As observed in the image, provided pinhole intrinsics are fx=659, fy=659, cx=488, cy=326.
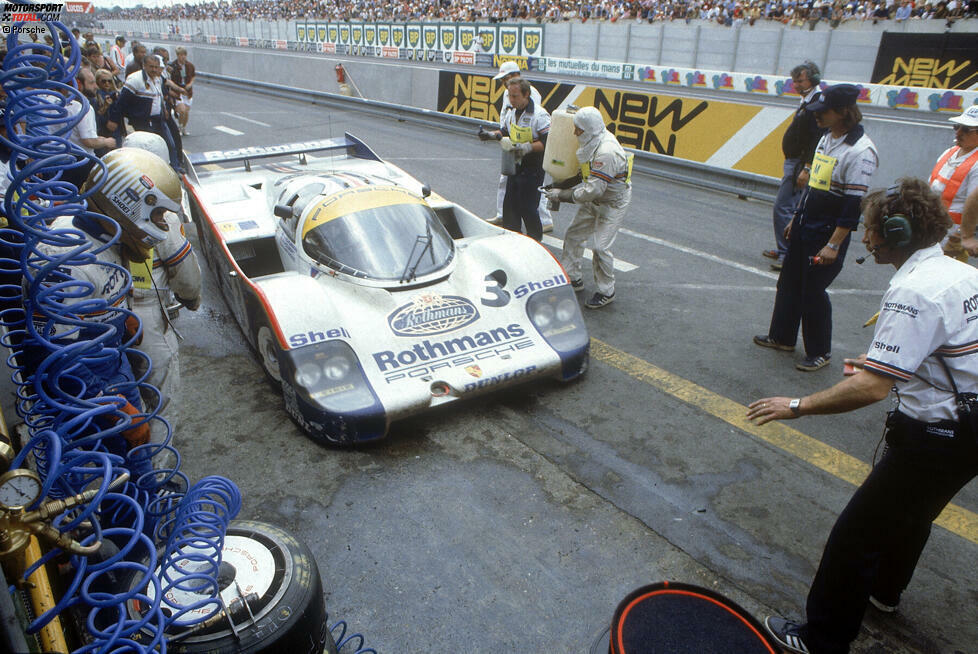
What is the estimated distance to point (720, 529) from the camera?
3258 millimetres

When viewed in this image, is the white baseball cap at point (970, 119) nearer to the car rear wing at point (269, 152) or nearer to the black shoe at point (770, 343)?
the black shoe at point (770, 343)

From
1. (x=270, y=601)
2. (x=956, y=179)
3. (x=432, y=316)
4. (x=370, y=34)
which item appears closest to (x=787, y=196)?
(x=956, y=179)

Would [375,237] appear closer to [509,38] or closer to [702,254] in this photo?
[702,254]

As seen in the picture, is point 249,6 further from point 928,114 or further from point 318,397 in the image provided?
point 318,397

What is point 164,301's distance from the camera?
11.1 ft

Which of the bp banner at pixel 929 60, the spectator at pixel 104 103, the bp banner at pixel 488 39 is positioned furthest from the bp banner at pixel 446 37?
the spectator at pixel 104 103

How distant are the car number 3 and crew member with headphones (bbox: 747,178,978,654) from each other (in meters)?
2.23

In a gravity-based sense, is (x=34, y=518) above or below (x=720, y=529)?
above

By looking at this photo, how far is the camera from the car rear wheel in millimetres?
4180

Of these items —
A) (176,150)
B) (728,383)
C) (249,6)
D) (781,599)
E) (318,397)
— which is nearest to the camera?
(781,599)

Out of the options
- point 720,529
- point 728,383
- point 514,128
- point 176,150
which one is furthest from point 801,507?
point 176,150

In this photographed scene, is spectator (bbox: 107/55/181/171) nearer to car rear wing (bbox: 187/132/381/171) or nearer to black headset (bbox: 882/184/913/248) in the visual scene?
car rear wing (bbox: 187/132/381/171)

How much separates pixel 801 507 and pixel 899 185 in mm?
1778

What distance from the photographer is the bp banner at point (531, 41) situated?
26.2 m
